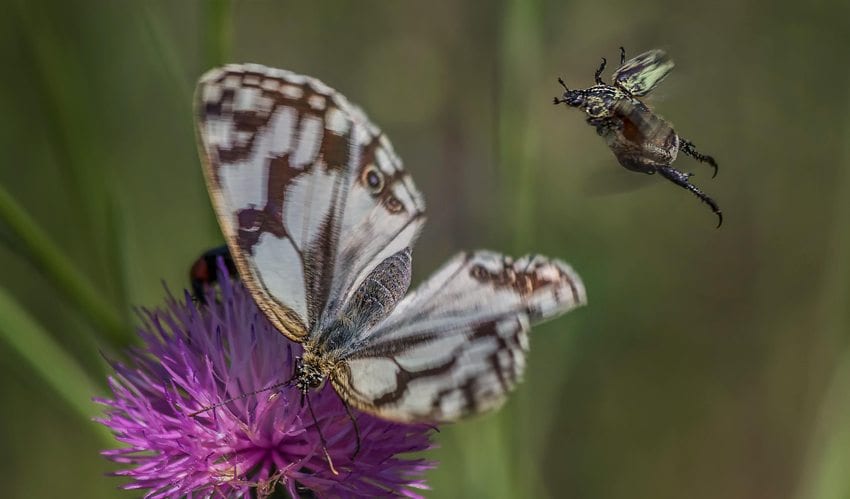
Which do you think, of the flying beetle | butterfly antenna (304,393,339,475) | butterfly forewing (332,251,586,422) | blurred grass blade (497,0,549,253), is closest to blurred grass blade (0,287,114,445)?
butterfly antenna (304,393,339,475)

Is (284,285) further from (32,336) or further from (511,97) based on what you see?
(511,97)

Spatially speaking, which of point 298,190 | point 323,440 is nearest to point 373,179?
point 298,190

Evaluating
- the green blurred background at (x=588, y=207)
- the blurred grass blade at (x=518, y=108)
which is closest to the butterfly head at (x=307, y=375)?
the blurred grass blade at (x=518, y=108)

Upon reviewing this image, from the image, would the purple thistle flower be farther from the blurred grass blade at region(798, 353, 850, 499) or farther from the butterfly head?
the blurred grass blade at region(798, 353, 850, 499)

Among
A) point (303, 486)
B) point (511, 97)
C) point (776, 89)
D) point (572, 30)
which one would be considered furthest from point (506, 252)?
point (776, 89)

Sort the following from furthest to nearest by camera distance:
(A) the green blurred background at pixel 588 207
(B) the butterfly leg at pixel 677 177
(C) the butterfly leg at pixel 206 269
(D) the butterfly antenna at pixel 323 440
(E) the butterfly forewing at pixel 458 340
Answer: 1. (A) the green blurred background at pixel 588 207
2. (C) the butterfly leg at pixel 206 269
3. (D) the butterfly antenna at pixel 323 440
4. (E) the butterfly forewing at pixel 458 340
5. (B) the butterfly leg at pixel 677 177

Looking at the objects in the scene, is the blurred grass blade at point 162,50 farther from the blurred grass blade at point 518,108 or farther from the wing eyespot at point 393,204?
the blurred grass blade at point 518,108

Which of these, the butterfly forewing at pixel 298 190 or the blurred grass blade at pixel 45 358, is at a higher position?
the butterfly forewing at pixel 298 190
